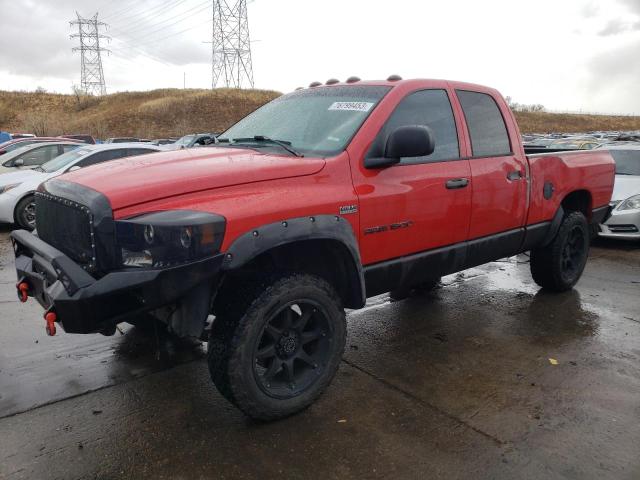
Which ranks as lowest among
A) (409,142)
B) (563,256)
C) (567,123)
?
(563,256)

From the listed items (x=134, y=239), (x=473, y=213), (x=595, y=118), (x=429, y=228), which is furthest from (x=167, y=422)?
(x=595, y=118)

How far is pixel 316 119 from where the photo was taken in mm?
3568

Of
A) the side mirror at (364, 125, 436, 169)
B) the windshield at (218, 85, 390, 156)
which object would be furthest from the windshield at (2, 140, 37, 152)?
the side mirror at (364, 125, 436, 169)

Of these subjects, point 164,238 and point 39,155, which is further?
point 39,155

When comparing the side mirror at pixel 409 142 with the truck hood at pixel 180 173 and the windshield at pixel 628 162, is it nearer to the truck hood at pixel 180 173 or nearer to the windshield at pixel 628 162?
the truck hood at pixel 180 173

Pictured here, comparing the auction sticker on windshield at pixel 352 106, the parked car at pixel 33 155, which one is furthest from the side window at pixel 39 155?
the auction sticker on windshield at pixel 352 106

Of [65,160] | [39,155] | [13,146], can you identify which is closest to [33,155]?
[39,155]

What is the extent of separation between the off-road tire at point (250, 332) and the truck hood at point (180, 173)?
1.90 ft

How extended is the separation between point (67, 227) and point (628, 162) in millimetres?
9256

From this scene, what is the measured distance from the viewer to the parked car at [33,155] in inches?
412

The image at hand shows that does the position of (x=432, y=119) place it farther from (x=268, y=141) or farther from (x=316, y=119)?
(x=268, y=141)

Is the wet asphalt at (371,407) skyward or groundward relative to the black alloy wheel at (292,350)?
groundward

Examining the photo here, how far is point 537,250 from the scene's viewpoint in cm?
519

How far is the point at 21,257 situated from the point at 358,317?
2788mm
